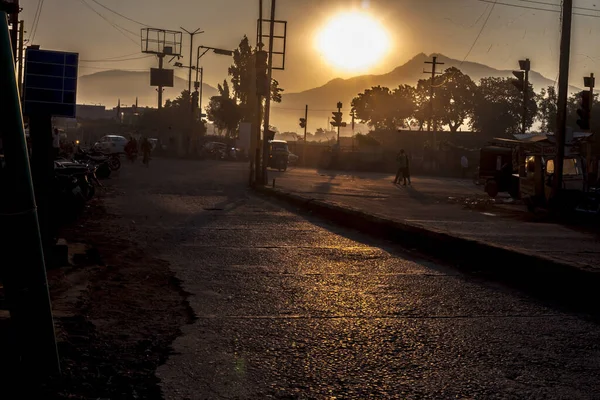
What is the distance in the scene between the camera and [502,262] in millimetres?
8727

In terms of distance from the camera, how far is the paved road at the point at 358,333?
167 inches

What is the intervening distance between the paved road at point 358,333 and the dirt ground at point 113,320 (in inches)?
6.6

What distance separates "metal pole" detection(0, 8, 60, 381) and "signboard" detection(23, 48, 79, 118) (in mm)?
3659

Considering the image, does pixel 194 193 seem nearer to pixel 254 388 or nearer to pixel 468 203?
pixel 468 203

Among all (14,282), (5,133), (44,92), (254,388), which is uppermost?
(44,92)

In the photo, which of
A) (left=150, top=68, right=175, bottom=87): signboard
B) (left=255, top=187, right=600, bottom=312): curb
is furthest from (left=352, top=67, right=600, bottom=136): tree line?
(left=255, top=187, right=600, bottom=312): curb

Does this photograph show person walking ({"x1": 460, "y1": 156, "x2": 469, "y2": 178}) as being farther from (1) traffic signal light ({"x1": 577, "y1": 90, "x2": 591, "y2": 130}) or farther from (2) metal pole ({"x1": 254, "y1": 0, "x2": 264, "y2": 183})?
(1) traffic signal light ({"x1": 577, "y1": 90, "x2": 591, "y2": 130})

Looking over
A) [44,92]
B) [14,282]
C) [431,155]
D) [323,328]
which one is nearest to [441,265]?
[323,328]

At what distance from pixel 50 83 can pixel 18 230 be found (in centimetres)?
404

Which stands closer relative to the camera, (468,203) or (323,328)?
(323,328)

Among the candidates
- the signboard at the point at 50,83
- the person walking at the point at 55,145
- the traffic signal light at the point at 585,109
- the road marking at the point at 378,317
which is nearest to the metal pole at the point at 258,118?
the person walking at the point at 55,145

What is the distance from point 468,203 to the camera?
75.7 feet

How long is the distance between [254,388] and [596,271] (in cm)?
448

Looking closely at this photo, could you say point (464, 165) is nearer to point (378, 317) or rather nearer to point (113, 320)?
point (378, 317)
